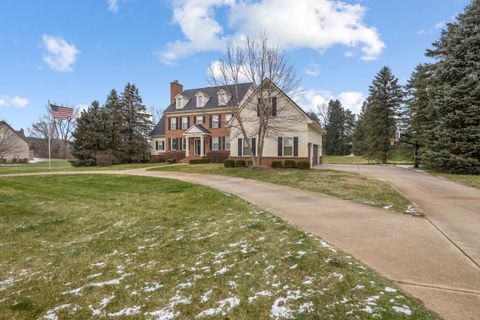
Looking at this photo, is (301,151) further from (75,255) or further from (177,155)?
(75,255)

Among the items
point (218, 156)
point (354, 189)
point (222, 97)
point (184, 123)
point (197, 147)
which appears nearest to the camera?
point (354, 189)

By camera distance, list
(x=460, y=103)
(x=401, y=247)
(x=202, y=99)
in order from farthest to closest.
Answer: (x=202, y=99) < (x=460, y=103) < (x=401, y=247)

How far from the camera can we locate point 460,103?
54.3 feet

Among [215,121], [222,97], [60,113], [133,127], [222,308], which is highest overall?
[222,97]

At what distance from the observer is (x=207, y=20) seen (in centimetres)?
1630

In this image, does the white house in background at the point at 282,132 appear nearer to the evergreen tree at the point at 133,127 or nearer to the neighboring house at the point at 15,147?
the evergreen tree at the point at 133,127

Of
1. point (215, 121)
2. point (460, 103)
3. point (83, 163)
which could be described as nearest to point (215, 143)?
point (215, 121)

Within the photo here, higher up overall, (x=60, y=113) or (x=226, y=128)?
(x=60, y=113)

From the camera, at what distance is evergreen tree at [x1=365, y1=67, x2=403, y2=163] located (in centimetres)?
3173

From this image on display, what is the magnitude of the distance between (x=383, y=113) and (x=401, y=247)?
1244 inches

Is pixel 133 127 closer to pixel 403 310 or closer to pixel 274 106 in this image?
pixel 274 106

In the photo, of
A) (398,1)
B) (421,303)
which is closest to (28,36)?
(398,1)

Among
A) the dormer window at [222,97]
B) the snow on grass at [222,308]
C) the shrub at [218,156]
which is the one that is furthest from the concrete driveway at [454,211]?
the dormer window at [222,97]

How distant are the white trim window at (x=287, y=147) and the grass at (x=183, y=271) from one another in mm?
14625
